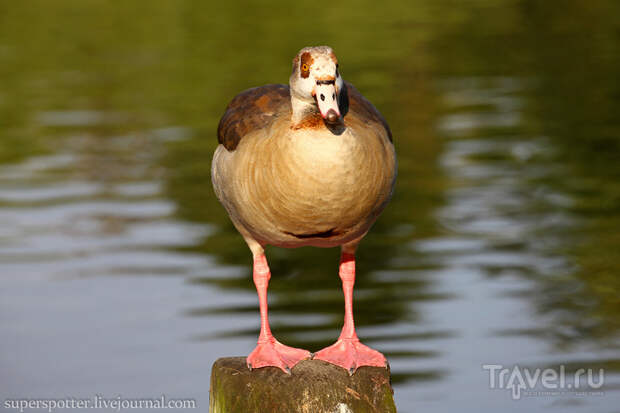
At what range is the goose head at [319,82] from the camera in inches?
238

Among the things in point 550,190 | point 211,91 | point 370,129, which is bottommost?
point 370,129

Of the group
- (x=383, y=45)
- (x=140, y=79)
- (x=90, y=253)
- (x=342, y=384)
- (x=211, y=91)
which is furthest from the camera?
(x=383, y=45)

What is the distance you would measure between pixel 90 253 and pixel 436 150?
7840mm

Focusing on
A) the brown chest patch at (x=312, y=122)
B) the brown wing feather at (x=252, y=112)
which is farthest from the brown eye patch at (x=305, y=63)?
the brown wing feather at (x=252, y=112)

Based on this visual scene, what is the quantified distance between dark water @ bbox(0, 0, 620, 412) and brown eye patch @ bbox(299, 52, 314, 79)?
20.0 ft

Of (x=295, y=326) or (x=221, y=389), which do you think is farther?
(x=295, y=326)

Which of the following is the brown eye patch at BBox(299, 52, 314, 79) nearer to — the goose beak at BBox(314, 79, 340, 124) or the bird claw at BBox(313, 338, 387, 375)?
the goose beak at BBox(314, 79, 340, 124)

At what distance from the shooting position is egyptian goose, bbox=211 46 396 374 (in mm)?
6258

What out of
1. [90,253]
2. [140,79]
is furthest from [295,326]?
[140,79]

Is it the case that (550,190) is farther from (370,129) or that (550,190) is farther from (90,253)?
(370,129)

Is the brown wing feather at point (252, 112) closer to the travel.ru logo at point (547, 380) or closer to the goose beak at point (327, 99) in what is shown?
the goose beak at point (327, 99)

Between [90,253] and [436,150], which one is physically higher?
[436,150]

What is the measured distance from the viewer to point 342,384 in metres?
6.46

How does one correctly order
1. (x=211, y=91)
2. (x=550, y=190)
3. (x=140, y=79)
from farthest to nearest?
(x=140, y=79) → (x=211, y=91) → (x=550, y=190)
